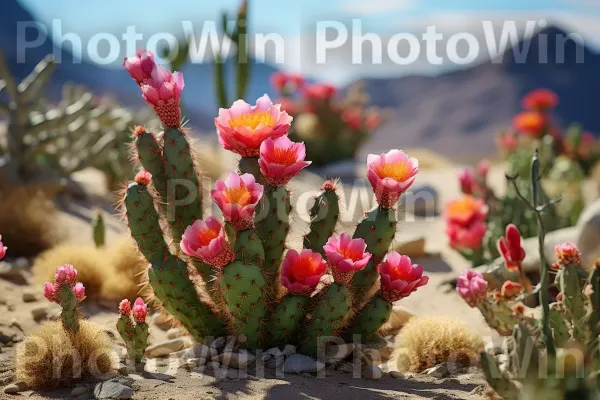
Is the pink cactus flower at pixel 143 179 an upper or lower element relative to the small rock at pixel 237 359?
upper

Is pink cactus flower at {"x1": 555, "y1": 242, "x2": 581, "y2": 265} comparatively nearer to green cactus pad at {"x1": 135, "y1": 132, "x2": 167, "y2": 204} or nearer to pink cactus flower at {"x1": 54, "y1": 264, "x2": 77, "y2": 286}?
green cactus pad at {"x1": 135, "y1": 132, "x2": 167, "y2": 204}

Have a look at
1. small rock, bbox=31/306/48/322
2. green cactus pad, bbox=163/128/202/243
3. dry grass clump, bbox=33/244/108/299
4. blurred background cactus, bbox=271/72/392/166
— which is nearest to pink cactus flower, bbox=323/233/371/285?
green cactus pad, bbox=163/128/202/243

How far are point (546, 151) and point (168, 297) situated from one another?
6719mm

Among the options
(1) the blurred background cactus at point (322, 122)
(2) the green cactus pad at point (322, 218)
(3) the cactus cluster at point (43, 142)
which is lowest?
(2) the green cactus pad at point (322, 218)

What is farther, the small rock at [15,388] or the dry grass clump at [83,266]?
the dry grass clump at [83,266]

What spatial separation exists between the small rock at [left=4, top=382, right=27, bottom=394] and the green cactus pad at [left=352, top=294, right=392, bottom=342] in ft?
5.60

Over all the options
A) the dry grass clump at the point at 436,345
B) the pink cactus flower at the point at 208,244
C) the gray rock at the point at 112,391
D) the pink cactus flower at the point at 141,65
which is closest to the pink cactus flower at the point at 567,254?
the dry grass clump at the point at 436,345

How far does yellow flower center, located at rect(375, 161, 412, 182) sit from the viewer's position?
12.1 ft

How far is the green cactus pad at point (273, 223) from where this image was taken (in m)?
3.74

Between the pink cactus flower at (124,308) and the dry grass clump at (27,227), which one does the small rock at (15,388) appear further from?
the dry grass clump at (27,227)

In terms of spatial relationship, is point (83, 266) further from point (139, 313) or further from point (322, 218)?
point (322, 218)

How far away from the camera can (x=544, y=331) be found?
2.94 m

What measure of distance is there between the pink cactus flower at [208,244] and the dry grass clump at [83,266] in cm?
223

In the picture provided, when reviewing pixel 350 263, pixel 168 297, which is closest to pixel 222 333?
pixel 168 297
